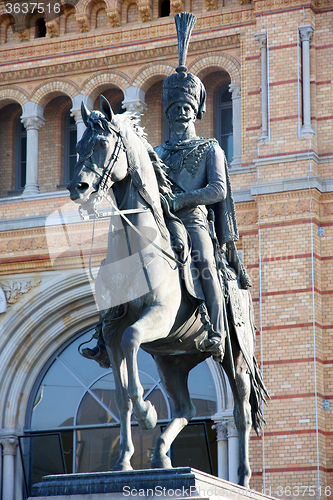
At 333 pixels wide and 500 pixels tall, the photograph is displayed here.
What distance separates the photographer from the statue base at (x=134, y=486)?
5184 mm

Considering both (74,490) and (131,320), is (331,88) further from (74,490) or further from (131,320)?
(74,490)

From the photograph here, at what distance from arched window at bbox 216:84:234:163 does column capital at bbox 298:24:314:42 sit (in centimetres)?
221

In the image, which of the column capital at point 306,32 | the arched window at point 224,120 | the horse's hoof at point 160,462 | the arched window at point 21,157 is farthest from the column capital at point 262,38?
the horse's hoof at point 160,462

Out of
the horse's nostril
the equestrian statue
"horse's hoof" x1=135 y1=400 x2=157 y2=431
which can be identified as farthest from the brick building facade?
the horse's nostril

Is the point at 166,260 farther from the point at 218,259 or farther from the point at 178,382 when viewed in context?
the point at 178,382

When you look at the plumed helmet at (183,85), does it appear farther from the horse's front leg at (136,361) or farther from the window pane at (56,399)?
the window pane at (56,399)

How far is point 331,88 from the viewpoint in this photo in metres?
15.1

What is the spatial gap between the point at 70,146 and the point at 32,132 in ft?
3.23

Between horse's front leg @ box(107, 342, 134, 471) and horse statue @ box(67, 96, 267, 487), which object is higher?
horse statue @ box(67, 96, 267, 487)

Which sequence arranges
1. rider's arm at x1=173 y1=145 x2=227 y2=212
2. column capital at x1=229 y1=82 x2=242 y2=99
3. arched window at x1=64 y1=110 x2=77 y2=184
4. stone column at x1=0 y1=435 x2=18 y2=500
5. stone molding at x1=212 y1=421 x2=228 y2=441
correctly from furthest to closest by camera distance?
1. arched window at x1=64 y1=110 x2=77 y2=184
2. column capital at x1=229 y1=82 x2=242 y2=99
3. stone column at x1=0 y1=435 x2=18 y2=500
4. stone molding at x1=212 y1=421 x2=228 y2=441
5. rider's arm at x1=173 y1=145 x2=227 y2=212

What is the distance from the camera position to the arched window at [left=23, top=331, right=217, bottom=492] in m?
14.7

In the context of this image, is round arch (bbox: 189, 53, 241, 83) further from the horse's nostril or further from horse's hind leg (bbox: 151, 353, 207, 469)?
the horse's nostril

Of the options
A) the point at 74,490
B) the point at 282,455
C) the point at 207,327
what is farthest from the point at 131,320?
the point at 282,455

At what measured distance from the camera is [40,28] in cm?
1805
